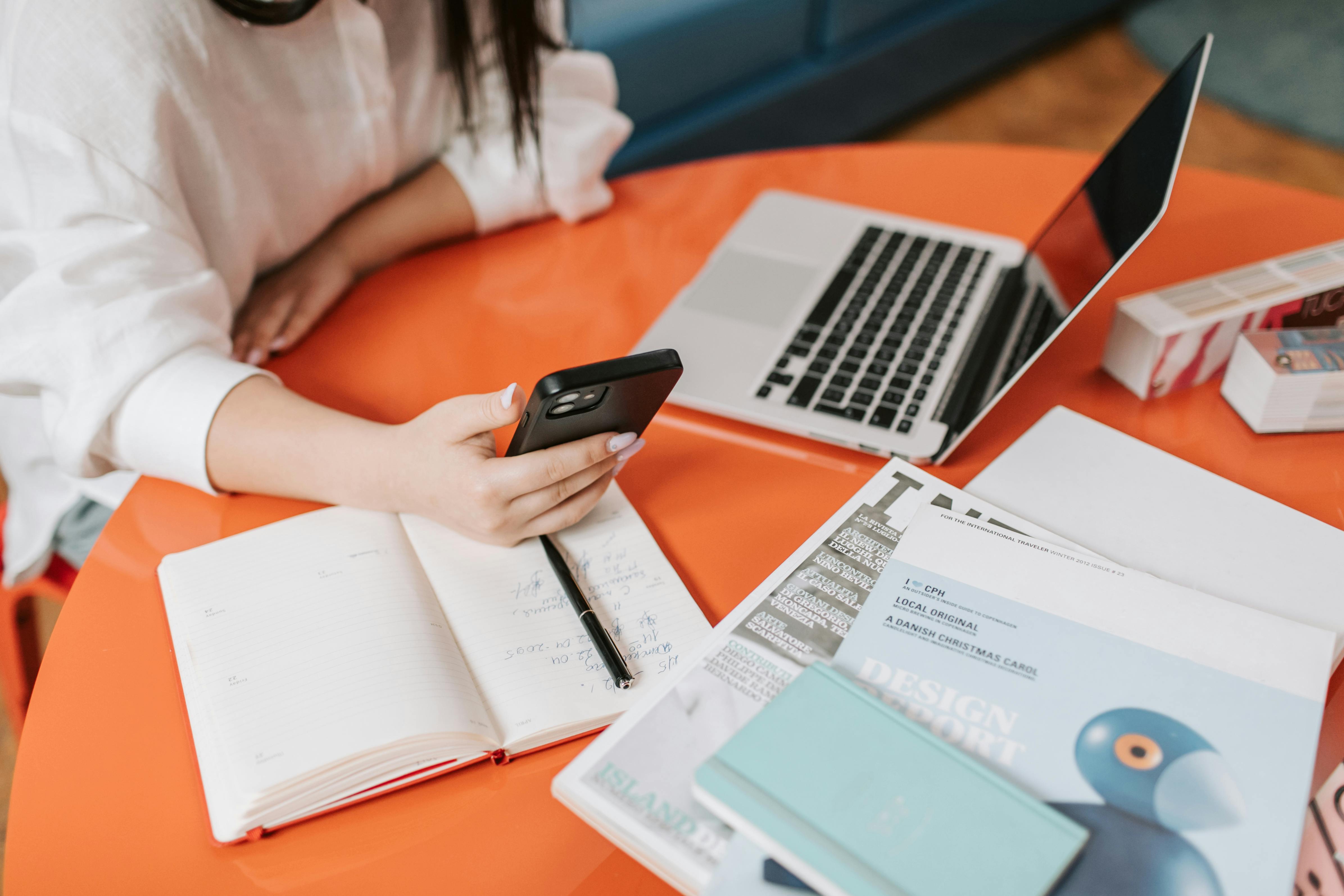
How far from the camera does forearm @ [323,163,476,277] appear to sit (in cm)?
88

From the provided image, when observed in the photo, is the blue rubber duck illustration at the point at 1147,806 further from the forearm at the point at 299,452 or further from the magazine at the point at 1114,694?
the forearm at the point at 299,452

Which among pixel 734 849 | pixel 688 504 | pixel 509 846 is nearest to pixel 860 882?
pixel 734 849

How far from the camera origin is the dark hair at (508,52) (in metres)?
0.85

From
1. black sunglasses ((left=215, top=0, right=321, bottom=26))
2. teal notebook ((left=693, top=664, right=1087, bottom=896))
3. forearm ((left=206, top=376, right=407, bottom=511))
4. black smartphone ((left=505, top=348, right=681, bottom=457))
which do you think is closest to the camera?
teal notebook ((left=693, top=664, right=1087, bottom=896))

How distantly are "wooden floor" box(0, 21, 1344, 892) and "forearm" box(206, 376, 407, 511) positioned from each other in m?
1.92

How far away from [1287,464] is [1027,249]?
0.96 feet

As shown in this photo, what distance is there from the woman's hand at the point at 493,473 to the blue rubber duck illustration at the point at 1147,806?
1.01 ft

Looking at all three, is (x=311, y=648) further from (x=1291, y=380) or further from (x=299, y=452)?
(x=1291, y=380)

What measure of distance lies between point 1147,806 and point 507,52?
2.59 feet

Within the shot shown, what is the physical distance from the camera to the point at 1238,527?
0.58 m

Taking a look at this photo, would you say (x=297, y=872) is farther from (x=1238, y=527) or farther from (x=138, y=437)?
(x=1238, y=527)

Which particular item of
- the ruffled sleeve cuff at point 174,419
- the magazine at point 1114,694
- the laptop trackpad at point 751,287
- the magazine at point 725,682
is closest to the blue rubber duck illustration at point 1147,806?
the magazine at point 1114,694

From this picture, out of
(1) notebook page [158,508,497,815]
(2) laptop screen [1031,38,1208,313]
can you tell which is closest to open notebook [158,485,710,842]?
(1) notebook page [158,508,497,815]

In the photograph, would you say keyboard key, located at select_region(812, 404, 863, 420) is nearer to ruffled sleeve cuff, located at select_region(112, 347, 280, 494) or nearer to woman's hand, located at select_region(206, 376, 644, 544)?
woman's hand, located at select_region(206, 376, 644, 544)
